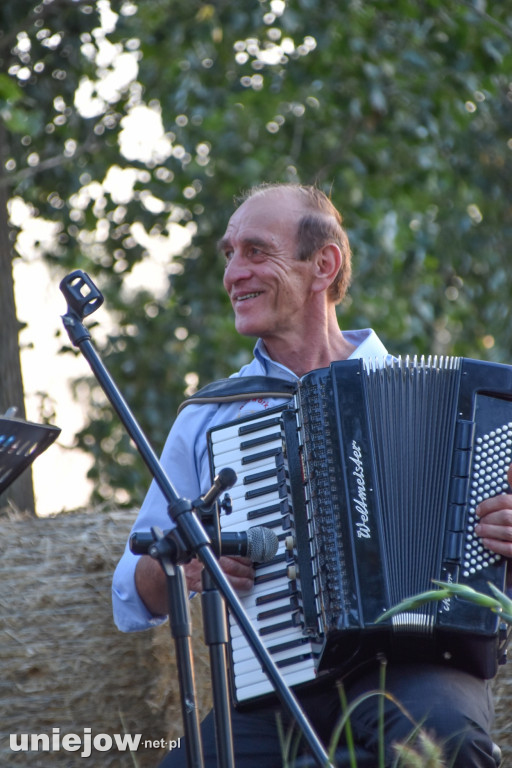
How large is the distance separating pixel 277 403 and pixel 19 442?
68 cm

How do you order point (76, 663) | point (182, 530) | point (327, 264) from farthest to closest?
1. point (76, 663)
2. point (327, 264)
3. point (182, 530)

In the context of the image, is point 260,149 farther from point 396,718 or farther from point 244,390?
point 396,718

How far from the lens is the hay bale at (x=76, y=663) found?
307 centimetres

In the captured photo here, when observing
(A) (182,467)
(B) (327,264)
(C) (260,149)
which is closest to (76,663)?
(A) (182,467)

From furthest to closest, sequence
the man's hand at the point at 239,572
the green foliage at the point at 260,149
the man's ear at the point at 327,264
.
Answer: the green foliage at the point at 260,149
the man's ear at the point at 327,264
the man's hand at the point at 239,572

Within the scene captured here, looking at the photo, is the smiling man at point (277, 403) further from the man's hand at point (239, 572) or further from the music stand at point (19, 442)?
the music stand at point (19, 442)

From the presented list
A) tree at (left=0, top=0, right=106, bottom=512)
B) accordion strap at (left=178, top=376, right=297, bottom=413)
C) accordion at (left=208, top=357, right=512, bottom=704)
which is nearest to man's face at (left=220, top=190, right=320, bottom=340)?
accordion strap at (left=178, top=376, right=297, bottom=413)

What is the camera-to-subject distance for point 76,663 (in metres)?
3.14

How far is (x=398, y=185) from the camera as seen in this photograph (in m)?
6.18

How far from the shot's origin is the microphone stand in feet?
5.54

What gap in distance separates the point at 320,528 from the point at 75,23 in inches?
119

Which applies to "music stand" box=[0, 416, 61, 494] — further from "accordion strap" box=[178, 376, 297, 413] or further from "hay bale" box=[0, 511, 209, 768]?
"hay bale" box=[0, 511, 209, 768]

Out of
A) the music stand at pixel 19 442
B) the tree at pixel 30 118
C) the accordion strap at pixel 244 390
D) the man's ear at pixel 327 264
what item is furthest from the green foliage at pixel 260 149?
the music stand at pixel 19 442

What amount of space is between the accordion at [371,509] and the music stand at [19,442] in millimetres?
374
